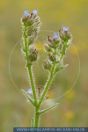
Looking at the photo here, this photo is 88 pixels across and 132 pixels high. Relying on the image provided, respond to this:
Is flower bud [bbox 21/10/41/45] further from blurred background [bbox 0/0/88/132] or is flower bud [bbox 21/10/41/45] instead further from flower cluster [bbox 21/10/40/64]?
blurred background [bbox 0/0/88/132]

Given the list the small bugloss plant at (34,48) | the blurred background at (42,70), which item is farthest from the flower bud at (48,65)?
the blurred background at (42,70)


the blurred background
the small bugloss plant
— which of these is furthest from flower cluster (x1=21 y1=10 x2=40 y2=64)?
the blurred background

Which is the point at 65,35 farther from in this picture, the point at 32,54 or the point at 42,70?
the point at 42,70

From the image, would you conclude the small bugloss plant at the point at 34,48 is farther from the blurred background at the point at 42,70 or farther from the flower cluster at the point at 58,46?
the blurred background at the point at 42,70

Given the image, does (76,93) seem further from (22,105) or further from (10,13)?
(10,13)

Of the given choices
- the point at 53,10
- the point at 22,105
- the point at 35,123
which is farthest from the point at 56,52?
the point at 53,10

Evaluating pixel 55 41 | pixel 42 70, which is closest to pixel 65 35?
pixel 55 41
